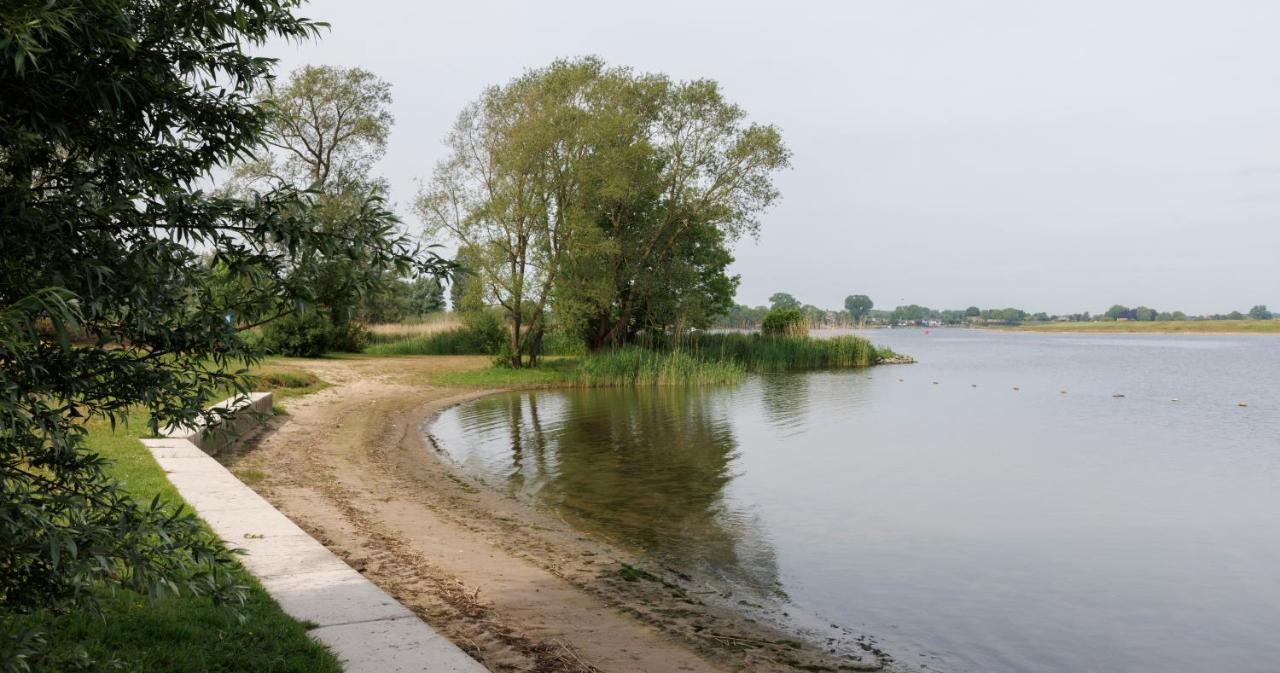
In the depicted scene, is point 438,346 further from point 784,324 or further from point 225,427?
point 225,427

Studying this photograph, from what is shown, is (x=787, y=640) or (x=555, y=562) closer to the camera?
(x=787, y=640)

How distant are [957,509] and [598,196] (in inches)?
901

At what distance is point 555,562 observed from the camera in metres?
8.70

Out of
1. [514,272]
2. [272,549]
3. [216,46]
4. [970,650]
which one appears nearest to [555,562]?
[272,549]

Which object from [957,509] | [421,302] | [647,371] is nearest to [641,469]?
[957,509]

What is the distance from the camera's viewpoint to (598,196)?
1281 inches

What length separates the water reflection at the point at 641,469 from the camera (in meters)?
9.70

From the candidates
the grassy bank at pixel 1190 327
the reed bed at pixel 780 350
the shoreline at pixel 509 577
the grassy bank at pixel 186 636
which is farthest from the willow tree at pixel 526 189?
the grassy bank at pixel 1190 327

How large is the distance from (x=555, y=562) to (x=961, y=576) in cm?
433

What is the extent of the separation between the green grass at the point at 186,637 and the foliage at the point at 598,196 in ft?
82.6

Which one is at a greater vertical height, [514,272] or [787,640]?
[514,272]

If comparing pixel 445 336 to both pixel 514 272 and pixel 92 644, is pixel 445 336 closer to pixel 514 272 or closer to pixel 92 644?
pixel 514 272

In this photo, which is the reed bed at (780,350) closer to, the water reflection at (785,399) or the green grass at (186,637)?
the water reflection at (785,399)

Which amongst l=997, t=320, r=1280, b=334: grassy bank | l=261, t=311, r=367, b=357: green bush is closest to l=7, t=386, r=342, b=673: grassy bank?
l=261, t=311, r=367, b=357: green bush
